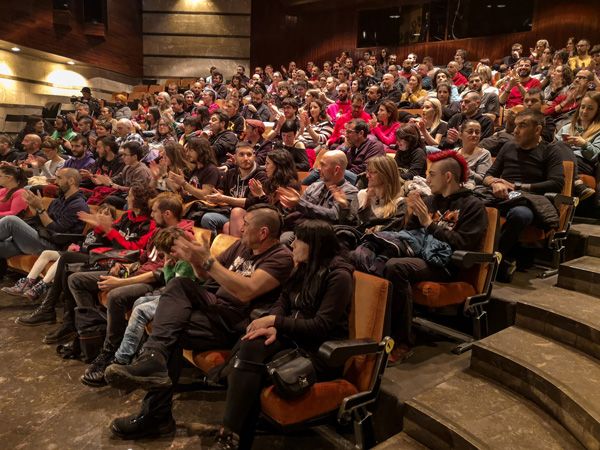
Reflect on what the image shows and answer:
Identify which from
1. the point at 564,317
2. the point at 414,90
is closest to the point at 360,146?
the point at 564,317

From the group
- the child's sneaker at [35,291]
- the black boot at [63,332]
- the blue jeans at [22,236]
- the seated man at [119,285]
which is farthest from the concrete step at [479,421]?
the blue jeans at [22,236]

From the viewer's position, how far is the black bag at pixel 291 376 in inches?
56.2

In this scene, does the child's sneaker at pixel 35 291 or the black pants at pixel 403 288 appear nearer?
the black pants at pixel 403 288

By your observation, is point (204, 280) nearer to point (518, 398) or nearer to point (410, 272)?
point (410, 272)

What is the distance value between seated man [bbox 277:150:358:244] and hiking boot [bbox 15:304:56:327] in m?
1.64

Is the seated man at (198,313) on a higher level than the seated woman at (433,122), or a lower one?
lower

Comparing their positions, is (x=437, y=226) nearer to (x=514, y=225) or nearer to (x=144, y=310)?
(x=514, y=225)

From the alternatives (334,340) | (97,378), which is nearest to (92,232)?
(97,378)

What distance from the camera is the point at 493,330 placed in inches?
87.5

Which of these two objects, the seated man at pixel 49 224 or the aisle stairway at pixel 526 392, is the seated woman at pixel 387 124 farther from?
the seated man at pixel 49 224

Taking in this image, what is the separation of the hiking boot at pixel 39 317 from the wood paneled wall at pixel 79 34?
6812 mm

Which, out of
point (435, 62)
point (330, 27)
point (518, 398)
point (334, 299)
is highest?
point (330, 27)

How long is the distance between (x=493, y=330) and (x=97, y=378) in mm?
1958

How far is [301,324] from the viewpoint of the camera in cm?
158
